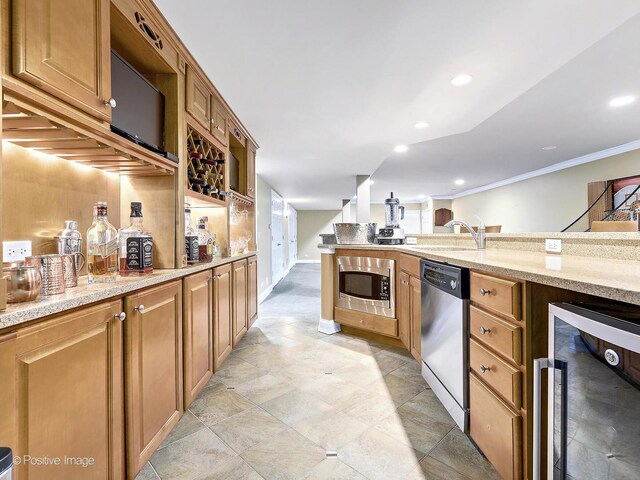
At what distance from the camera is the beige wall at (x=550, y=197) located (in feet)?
15.3

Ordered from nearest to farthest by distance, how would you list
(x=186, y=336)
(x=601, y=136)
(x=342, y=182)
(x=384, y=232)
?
(x=186, y=336), (x=384, y=232), (x=601, y=136), (x=342, y=182)

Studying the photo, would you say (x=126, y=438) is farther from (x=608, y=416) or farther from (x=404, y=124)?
(x=404, y=124)

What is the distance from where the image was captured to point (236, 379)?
2.18 m

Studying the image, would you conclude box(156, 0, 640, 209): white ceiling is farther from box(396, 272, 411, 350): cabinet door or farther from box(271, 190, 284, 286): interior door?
box(271, 190, 284, 286): interior door

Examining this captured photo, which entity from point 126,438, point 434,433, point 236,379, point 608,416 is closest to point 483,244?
point 434,433

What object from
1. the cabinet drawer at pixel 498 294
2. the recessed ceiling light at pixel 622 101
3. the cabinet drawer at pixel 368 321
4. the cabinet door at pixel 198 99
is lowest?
the cabinet drawer at pixel 368 321

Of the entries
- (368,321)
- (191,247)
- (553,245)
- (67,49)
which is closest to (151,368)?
(191,247)

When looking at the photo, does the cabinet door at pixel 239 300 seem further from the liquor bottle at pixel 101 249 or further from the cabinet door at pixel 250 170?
the liquor bottle at pixel 101 249

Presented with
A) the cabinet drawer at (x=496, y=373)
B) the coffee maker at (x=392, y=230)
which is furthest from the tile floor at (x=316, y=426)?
the coffee maker at (x=392, y=230)

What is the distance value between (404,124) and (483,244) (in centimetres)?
129

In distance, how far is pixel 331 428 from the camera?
162cm

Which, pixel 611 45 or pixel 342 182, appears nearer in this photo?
pixel 611 45

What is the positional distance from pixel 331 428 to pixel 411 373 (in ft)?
3.02

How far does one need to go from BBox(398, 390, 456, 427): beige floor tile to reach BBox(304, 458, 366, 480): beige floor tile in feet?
1.76
